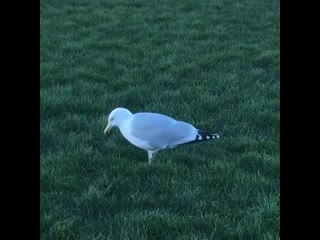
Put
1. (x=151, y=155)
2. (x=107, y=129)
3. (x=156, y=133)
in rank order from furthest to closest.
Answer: (x=107, y=129), (x=151, y=155), (x=156, y=133)

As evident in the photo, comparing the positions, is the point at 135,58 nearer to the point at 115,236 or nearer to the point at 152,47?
the point at 152,47

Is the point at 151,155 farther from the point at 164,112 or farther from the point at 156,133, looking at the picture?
the point at 164,112

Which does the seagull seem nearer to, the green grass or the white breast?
the white breast

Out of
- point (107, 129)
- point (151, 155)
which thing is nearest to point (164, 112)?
point (107, 129)

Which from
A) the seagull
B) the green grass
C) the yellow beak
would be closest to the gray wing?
the seagull

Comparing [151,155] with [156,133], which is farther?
Result: [151,155]

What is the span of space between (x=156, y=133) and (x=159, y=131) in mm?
28

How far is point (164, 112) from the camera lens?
20.9 ft

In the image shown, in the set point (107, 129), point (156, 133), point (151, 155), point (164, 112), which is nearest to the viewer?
point (156, 133)

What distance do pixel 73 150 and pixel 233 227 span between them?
1.80 meters
